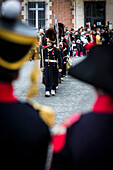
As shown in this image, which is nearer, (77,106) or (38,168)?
(38,168)

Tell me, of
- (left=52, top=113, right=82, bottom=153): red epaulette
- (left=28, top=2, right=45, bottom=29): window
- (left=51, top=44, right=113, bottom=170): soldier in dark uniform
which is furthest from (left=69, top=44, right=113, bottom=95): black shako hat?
(left=28, top=2, right=45, bottom=29): window

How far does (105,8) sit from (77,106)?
24.1 meters

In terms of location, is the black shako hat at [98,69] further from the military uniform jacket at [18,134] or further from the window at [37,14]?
the window at [37,14]

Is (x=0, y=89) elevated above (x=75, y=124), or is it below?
above

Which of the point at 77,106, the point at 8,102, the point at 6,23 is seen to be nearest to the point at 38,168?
the point at 8,102

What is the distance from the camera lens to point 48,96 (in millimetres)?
10391

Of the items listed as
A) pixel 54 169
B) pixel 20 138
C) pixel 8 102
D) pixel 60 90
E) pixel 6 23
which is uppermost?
pixel 6 23

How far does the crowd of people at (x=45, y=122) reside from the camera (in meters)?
2.14

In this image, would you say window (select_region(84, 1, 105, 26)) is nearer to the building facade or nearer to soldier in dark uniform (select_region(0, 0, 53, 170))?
the building facade

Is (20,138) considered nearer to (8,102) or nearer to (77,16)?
(8,102)

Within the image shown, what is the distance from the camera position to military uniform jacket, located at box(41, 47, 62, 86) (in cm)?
1027

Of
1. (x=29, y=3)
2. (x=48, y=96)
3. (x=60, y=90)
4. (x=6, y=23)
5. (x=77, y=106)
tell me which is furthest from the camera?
(x=29, y=3)

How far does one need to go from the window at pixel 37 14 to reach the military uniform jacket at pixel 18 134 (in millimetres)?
29491

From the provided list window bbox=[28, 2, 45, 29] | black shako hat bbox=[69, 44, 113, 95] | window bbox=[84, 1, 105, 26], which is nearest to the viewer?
black shako hat bbox=[69, 44, 113, 95]
